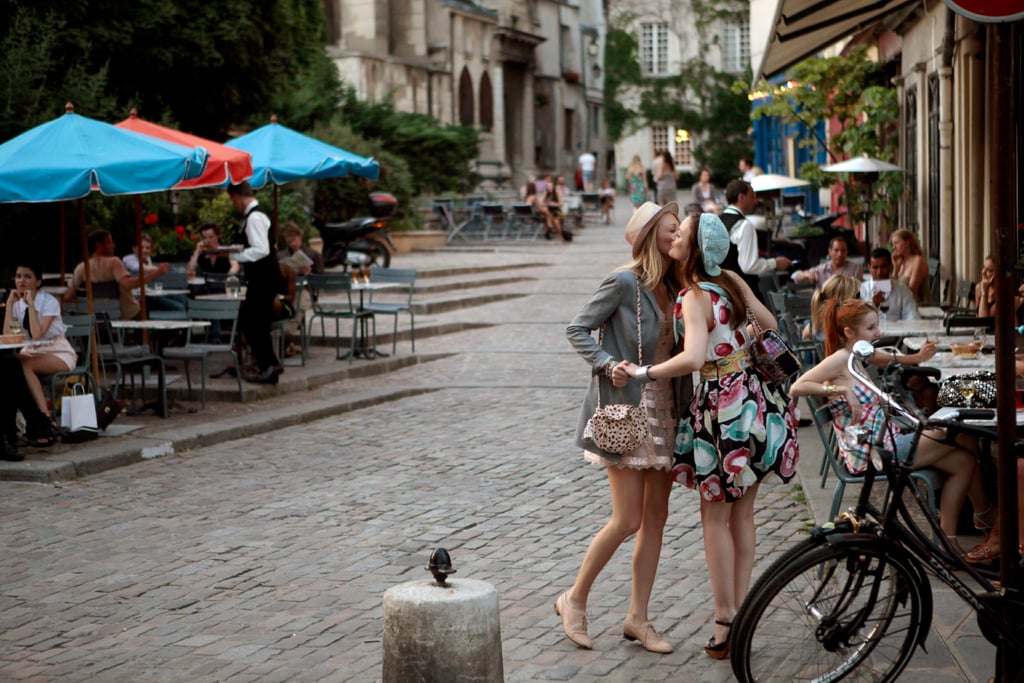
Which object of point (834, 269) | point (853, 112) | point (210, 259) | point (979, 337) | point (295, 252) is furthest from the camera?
point (853, 112)

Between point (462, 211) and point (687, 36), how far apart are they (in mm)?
30941

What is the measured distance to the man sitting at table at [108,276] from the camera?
1302 centimetres

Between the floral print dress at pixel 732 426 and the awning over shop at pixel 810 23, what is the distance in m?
6.21

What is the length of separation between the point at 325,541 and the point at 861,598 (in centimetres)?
356

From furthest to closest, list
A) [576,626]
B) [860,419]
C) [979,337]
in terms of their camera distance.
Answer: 1. [979,337]
2. [860,419]
3. [576,626]

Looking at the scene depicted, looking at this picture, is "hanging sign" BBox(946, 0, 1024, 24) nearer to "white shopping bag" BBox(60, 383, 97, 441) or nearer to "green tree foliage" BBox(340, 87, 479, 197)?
"white shopping bag" BBox(60, 383, 97, 441)

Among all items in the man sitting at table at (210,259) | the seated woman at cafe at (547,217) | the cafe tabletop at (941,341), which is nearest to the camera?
the cafe tabletop at (941,341)

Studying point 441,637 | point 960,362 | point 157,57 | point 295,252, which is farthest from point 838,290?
point 157,57

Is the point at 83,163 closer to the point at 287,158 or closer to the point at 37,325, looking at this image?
the point at 37,325

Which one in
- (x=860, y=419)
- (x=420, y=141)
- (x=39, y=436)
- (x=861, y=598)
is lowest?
(x=39, y=436)

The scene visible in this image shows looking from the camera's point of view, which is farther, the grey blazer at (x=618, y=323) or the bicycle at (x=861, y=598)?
the grey blazer at (x=618, y=323)

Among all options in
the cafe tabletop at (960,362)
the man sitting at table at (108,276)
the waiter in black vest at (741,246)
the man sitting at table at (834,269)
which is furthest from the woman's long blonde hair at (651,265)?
the man sitting at table at (108,276)

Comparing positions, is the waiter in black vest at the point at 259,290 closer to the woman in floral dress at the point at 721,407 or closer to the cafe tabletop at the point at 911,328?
the cafe tabletop at the point at 911,328

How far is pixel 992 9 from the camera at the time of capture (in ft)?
13.8
